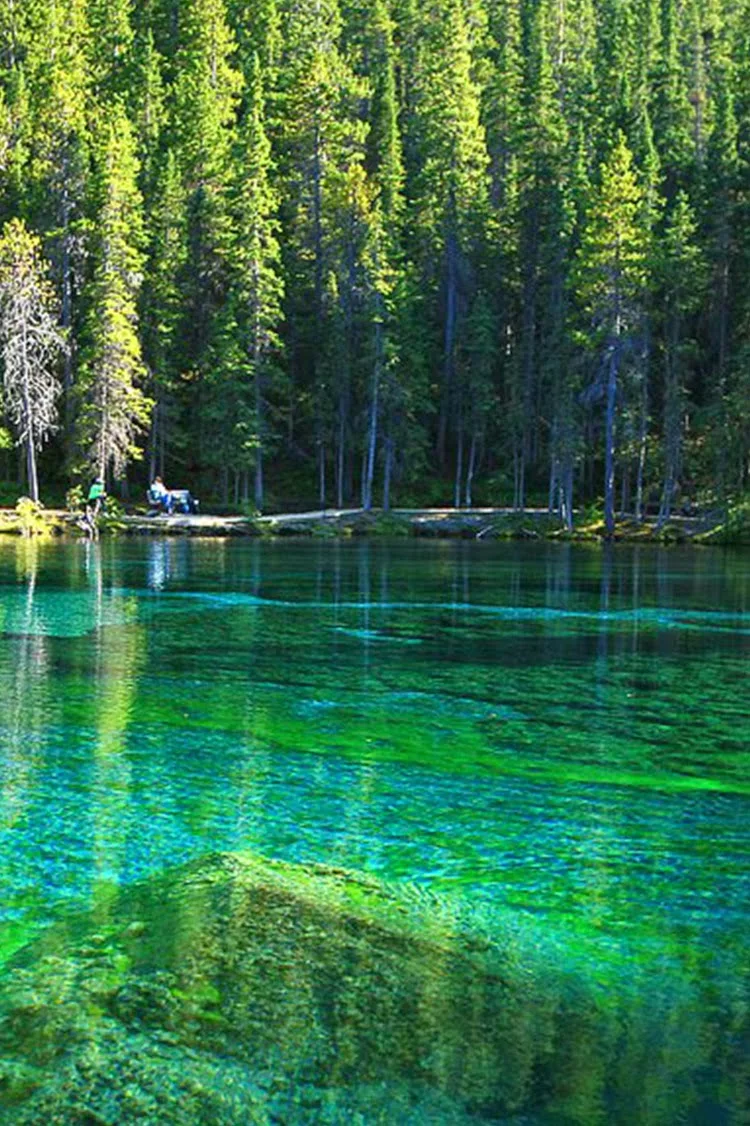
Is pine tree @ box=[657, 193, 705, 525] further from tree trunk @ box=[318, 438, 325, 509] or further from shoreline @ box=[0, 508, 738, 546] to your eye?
tree trunk @ box=[318, 438, 325, 509]

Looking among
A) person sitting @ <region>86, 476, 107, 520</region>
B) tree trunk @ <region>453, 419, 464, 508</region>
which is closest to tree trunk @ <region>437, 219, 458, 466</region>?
tree trunk @ <region>453, 419, 464, 508</region>

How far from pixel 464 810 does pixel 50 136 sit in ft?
180

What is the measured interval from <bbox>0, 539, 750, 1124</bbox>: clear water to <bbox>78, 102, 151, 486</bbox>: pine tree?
29.5 metres

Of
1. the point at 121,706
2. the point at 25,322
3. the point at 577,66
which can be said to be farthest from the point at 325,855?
the point at 577,66

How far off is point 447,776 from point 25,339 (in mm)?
42709

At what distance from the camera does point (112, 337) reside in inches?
1891

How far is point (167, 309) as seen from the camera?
179 ft

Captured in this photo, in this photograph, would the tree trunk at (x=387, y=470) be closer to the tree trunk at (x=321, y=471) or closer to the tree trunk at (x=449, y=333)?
the tree trunk at (x=321, y=471)

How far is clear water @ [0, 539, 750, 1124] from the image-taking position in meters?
5.21

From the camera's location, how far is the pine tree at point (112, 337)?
1881 inches

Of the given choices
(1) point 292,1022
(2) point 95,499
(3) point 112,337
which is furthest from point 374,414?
(1) point 292,1022

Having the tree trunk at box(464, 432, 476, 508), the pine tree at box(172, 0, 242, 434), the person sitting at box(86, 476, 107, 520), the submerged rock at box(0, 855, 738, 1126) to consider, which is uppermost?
the pine tree at box(172, 0, 242, 434)

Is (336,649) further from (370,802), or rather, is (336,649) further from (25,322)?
(25,322)

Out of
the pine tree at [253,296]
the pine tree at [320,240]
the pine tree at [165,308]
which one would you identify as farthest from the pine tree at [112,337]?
the pine tree at [320,240]
